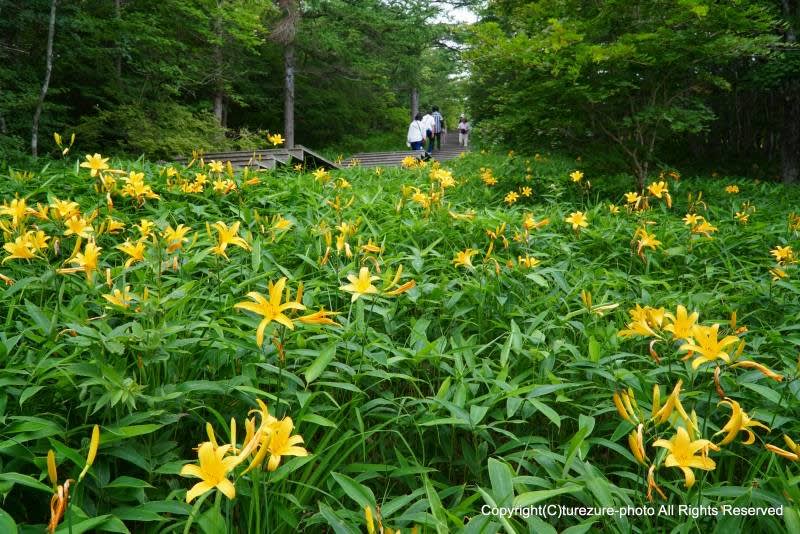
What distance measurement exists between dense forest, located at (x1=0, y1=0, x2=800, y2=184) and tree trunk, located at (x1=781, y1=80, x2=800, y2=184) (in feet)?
0.06

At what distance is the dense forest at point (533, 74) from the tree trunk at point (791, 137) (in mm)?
Answer: 17

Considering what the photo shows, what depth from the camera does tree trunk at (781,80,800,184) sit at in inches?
260

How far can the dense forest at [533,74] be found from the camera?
394 centimetres

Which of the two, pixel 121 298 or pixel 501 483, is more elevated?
pixel 121 298

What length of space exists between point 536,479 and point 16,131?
22.9 ft

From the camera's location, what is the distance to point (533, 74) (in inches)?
174

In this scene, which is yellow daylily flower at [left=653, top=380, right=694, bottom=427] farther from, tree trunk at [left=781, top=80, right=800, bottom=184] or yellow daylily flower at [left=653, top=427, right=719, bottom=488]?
tree trunk at [left=781, top=80, right=800, bottom=184]

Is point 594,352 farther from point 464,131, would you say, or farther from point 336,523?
point 464,131

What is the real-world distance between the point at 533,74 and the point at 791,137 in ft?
15.3

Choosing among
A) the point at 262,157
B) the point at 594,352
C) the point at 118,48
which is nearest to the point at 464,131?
the point at 262,157

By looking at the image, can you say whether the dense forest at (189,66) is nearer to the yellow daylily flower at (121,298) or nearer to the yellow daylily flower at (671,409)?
the yellow daylily flower at (121,298)

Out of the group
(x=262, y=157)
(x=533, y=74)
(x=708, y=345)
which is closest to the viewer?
(x=708, y=345)

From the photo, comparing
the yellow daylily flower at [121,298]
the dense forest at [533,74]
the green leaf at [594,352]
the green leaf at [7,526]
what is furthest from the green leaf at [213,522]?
the dense forest at [533,74]

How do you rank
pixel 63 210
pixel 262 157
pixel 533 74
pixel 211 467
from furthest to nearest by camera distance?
pixel 262 157 → pixel 533 74 → pixel 63 210 → pixel 211 467
